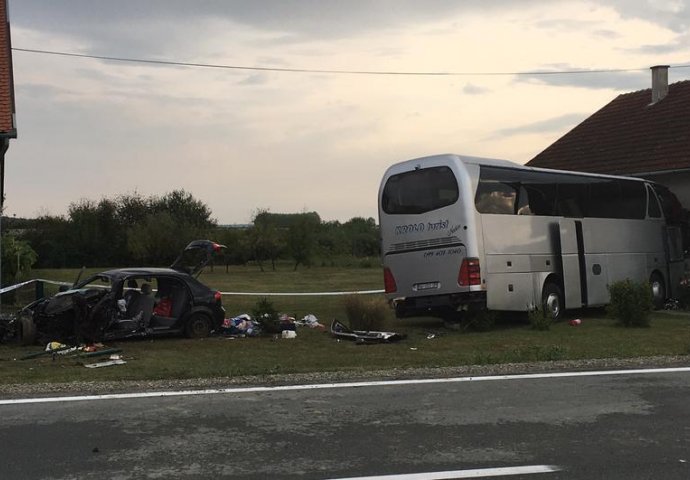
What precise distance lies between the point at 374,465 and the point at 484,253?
30.7ft

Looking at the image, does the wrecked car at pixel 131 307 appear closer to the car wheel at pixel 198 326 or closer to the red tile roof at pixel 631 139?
the car wheel at pixel 198 326

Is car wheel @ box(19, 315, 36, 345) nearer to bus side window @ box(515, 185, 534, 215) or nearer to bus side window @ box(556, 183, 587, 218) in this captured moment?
bus side window @ box(515, 185, 534, 215)

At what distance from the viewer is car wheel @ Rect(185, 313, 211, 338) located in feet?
42.0

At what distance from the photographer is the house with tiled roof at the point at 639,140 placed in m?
20.8

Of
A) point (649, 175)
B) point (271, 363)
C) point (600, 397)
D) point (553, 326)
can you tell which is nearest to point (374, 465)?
point (600, 397)

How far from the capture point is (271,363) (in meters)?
9.91

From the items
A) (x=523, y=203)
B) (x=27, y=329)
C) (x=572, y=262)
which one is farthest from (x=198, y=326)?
(x=572, y=262)

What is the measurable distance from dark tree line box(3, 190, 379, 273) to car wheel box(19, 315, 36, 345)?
36.2m

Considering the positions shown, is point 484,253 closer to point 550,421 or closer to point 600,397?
point 600,397

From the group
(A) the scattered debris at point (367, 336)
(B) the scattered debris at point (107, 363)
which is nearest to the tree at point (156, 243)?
(A) the scattered debris at point (367, 336)

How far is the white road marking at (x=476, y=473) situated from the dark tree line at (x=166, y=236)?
4361cm

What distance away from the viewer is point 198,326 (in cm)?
1290

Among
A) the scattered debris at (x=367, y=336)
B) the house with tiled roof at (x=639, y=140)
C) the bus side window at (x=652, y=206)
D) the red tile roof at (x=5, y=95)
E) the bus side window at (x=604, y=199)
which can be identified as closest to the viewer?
the scattered debris at (x=367, y=336)

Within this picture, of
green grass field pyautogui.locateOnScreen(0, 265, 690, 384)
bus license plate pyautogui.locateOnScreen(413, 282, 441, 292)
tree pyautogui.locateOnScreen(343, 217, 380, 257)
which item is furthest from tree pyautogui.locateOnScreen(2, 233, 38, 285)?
tree pyautogui.locateOnScreen(343, 217, 380, 257)
